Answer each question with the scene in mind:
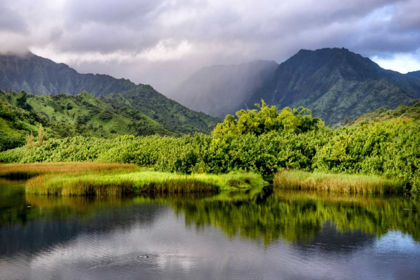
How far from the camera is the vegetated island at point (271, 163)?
102ft

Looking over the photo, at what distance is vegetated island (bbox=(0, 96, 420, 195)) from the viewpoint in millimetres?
31141

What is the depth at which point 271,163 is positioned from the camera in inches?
1558

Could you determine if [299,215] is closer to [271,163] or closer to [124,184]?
[124,184]

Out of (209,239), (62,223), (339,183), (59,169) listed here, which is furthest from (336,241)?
(59,169)

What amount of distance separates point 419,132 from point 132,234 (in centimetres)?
2594

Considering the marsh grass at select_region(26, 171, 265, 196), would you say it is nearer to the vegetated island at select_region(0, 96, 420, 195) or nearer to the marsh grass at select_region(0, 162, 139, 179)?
the vegetated island at select_region(0, 96, 420, 195)

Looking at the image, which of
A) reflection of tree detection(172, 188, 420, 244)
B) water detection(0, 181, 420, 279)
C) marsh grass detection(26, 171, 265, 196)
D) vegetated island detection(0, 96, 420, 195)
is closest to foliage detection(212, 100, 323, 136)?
vegetated island detection(0, 96, 420, 195)

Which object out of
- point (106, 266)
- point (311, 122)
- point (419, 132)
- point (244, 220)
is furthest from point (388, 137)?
point (106, 266)

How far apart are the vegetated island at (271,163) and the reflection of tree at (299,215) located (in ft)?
12.7

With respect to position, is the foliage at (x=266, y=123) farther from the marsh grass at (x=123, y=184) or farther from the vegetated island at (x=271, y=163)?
the marsh grass at (x=123, y=184)

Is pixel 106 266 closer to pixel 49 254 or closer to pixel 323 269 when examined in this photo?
pixel 49 254

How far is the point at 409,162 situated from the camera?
31062mm

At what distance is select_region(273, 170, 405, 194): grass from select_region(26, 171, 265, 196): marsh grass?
19.3 feet

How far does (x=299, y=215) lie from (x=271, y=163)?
1687 cm
